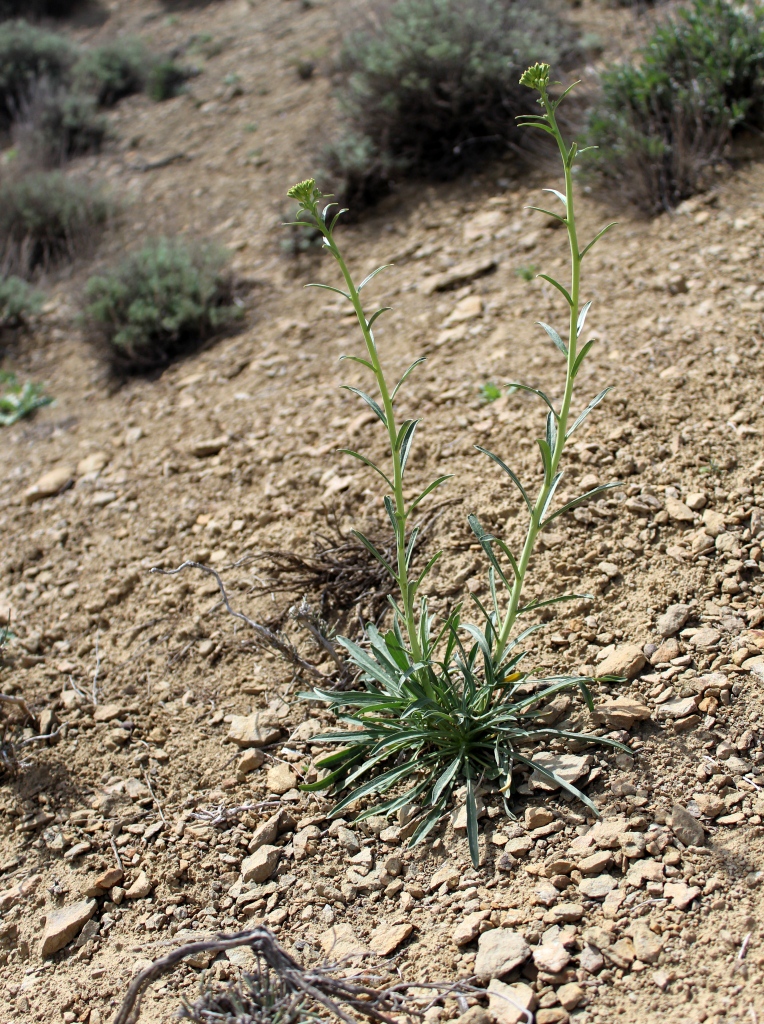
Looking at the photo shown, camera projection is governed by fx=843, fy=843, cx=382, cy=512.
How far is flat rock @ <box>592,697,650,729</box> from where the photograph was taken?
2207 mm

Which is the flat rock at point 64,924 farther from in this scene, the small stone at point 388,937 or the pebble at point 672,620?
the pebble at point 672,620

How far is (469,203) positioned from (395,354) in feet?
4.74

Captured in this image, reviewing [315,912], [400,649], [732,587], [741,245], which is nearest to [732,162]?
[741,245]

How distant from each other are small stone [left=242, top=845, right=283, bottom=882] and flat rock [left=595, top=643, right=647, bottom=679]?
101cm

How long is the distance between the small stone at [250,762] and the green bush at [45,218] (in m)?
4.72

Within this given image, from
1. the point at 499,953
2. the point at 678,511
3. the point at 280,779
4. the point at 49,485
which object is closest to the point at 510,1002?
the point at 499,953

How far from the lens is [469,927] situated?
1911mm

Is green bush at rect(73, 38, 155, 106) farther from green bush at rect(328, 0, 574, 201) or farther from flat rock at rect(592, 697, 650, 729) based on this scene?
flat rock at rect(592, 697, 650, 729)

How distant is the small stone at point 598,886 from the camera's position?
1.91 meters

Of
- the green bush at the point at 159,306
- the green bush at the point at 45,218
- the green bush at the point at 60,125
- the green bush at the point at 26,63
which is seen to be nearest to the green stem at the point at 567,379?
the green bush at the point at 159,306

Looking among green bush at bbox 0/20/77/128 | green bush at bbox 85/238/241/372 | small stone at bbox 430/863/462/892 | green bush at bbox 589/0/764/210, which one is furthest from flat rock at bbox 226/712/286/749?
green bush at bbox 0/20/77/128

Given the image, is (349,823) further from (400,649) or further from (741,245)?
(741,245)

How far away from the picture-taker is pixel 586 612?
8.35 feet

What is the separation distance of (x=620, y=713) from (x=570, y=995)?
710 millimetres
